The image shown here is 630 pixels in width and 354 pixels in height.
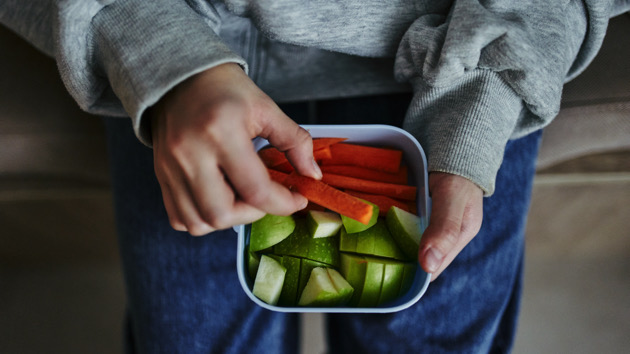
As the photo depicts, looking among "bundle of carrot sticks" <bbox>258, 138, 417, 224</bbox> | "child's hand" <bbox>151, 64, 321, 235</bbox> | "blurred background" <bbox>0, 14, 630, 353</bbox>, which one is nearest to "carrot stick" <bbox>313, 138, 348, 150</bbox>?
"bundle of carrot sticks" <bbox>258, 138, 417, 224</bbox>

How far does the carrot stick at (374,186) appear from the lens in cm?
68

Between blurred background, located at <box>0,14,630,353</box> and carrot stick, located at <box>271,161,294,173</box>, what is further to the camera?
blurred background, located at <box>0,14,630,353</box>

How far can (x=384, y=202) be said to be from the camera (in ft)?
2.21

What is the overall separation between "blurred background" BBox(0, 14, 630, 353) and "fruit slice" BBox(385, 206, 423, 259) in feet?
1.43

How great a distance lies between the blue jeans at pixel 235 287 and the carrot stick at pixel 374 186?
151 millimetres

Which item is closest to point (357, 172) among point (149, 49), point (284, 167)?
point (284, 167)

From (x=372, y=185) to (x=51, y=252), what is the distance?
38.7 inches

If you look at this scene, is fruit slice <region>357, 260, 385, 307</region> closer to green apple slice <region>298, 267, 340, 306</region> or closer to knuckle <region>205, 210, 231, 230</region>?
green apple slice <region>298, 267, 340, 306</region>

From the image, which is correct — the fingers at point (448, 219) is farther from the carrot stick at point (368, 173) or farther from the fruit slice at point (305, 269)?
the fruit slice at point (305, 269)

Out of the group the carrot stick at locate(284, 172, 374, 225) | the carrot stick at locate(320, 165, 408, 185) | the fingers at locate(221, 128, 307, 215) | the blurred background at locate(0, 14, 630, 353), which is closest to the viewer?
the fingers at locate(221, 128, 307, 215)

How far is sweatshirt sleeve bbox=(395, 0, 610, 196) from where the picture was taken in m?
0.58

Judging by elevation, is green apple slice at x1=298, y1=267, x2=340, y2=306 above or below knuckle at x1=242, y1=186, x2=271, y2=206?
below

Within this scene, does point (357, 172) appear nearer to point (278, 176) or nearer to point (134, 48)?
point (278, 176)

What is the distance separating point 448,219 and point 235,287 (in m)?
0.36
